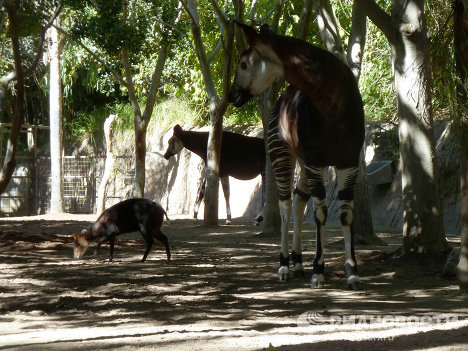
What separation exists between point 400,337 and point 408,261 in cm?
350

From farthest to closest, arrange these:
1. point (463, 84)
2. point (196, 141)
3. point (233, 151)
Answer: point (196, 141) → point (233, 151) → point (463, 84)

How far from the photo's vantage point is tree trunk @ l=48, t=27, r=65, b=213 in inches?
878

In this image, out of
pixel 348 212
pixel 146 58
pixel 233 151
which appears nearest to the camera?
pixel 348 212

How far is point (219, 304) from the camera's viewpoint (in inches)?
247

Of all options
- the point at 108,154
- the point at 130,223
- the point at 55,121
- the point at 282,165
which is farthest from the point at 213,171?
the point at 55,121

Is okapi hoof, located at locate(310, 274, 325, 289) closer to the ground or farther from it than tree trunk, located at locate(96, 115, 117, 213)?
closer to the ground

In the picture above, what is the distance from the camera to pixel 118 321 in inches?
221

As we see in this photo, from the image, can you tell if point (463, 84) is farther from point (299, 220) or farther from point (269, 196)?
point (269, 196)

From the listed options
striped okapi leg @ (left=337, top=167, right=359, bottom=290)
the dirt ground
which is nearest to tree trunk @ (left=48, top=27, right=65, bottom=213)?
the dirt ground

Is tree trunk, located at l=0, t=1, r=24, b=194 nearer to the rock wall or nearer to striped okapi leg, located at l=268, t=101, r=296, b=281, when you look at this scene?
striped okapi leg, located at l=268, t=101, r=296, b=281

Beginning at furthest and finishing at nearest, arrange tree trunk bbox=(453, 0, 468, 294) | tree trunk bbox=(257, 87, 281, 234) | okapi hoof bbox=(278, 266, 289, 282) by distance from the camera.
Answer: tree trunk bbox=(257, 87, 281, 234)
okapi hoof bbox=(278, 266, 289, 282)
tree trunk bbox=(453, 0, 468, 294)

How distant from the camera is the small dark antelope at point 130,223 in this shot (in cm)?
927

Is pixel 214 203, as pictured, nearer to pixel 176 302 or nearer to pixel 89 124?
pixel 176 302

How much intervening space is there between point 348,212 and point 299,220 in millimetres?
890
